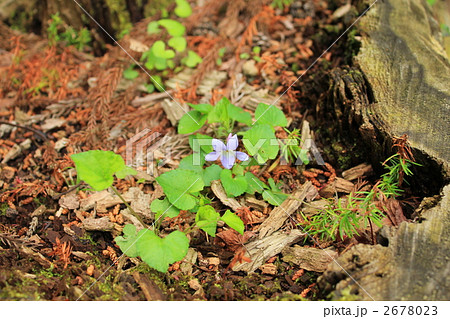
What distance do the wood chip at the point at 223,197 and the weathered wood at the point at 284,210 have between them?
190 mm

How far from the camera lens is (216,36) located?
3377 millimetres

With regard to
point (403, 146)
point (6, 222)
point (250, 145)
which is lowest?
point (6, 222)

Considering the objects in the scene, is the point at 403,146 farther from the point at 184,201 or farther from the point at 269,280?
the point at 184,201

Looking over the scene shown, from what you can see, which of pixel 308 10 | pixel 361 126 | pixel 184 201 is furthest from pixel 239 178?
pixel 308 10

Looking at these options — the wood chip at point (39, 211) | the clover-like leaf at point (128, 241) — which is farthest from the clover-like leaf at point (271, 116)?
the wood chip at point (39, 211)

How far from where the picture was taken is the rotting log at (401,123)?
5.43 feet

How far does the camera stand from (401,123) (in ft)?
7.27

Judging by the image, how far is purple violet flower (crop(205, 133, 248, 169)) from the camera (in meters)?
2.22

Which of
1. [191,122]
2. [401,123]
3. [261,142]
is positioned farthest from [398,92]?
[191,122]

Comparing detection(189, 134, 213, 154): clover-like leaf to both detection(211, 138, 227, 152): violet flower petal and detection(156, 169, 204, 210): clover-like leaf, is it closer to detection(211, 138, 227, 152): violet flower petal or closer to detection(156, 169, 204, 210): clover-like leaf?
detection(211, 138, 227, 152): violet flower petal

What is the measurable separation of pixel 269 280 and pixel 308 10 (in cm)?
243

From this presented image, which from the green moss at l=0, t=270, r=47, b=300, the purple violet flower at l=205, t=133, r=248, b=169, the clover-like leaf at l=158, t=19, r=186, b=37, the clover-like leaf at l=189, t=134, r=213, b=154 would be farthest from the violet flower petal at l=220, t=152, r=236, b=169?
the clover-like leaf at l=158, t=19, r=186, b=37

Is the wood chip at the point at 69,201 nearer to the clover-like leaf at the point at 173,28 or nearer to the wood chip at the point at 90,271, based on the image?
the wood chip at the point at 90,271
